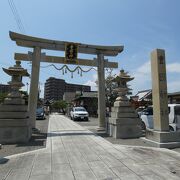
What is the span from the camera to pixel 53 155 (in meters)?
8.15

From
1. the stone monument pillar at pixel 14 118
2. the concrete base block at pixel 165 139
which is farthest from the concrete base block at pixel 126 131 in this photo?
the stone monument pillar at pixel 14 118

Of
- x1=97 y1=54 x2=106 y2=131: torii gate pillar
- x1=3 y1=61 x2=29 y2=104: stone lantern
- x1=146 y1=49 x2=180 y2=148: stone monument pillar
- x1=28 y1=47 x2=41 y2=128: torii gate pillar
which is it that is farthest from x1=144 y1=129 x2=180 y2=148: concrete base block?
x1=28 y1=47 x2=41 y2=128: torii gate pillar

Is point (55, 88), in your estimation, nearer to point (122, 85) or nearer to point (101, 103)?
point (101, 103)

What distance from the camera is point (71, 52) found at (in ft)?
51.7

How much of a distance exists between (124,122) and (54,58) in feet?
22.0

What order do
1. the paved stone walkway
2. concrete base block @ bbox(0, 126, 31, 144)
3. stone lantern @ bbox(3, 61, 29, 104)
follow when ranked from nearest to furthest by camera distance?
the paved stone walkway
concrete base block @ bbox(0, 126, 31, 144)
stone lantern @ bbox(3, 61, 29, 104)

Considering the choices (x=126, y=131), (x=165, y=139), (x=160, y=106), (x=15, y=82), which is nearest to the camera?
(x=165, y=139)

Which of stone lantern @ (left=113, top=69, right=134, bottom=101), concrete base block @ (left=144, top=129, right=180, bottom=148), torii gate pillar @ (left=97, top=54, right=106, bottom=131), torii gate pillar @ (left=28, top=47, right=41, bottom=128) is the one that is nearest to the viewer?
concrete base block @ (left=144, top=129, right=180, bottom=148)

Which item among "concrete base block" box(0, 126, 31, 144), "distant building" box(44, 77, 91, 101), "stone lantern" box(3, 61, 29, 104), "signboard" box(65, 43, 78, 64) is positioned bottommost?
"concrete base block" box(0, 126, 31, 144)

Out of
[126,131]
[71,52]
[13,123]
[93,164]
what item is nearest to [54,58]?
[71,52]

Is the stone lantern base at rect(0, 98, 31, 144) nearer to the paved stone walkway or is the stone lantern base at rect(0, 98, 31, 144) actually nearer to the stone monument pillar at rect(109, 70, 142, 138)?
the paved stone walkway

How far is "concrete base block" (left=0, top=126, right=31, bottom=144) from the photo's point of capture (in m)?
11.3

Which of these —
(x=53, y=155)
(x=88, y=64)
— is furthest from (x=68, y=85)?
(x=53, y=155)

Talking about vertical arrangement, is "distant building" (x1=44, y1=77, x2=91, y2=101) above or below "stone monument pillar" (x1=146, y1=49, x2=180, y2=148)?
above
